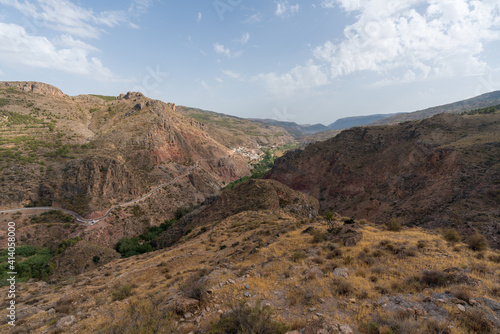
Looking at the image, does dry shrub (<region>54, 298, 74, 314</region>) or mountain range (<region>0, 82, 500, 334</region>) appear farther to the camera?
dry shrub (<region>54, 298, 74, 314</region>)

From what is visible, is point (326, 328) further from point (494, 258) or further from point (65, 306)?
point (65, 306)

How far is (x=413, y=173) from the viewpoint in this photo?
1692 inches

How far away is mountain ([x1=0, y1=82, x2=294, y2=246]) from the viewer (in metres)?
46.1

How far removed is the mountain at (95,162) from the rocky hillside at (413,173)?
37.4m

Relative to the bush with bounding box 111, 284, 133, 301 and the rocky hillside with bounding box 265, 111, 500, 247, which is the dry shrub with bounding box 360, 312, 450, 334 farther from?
the rocky hillside with bounding box 265, 111, 500, 247

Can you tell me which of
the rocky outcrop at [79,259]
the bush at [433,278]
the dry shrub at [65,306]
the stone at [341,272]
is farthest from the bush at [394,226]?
the rocky outcrop at [79,259]

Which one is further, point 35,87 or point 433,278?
point 35,87

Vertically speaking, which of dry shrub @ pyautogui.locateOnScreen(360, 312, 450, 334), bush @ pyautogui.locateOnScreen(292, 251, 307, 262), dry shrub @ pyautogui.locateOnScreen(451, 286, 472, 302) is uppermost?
dry shrub @ pyautogui.locateOnScreen(360, 312, 450, 334)

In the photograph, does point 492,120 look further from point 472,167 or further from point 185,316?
point 185,316

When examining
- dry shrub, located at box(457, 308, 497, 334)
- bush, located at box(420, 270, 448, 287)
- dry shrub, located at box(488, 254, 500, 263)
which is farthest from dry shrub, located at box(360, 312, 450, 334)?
dry shrub, located at box(488, 254, 500, 263)

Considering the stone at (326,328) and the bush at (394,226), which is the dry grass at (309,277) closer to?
the stone at (326,328)

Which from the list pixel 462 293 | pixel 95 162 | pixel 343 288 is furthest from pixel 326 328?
pixel 95 162

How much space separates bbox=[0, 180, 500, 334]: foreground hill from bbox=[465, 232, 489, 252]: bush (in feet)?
2.70

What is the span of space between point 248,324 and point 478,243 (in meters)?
15.2
